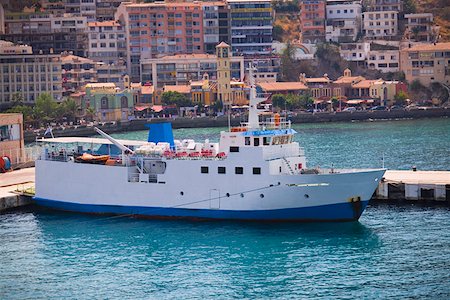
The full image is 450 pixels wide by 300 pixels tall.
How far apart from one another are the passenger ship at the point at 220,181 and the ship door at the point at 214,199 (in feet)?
0.12

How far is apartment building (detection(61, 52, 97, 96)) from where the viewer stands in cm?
11744

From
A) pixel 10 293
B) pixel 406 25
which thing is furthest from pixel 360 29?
pixel 10 293

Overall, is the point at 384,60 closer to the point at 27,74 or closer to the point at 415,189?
the point at 27,74

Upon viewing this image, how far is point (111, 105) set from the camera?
112750 millimetres

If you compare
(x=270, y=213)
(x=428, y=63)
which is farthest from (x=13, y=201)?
(x=428, y=63)

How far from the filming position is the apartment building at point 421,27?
13125 cm

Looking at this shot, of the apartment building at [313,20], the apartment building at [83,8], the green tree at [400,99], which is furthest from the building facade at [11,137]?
the apartment building at [313,20]

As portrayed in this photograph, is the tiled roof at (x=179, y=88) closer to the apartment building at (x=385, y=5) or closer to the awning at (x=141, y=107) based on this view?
the awning at (x=141, y=107)

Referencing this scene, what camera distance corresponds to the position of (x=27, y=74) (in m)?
112

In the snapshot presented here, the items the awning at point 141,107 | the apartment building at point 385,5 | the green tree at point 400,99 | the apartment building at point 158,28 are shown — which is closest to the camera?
the awning at point 141,107

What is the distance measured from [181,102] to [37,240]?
71389 millimetres

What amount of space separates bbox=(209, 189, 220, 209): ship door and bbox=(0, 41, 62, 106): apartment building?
218 ft

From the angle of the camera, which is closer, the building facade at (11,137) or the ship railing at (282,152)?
the ship railing at (282,152)

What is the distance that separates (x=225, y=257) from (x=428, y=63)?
85.5 metres
